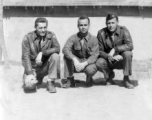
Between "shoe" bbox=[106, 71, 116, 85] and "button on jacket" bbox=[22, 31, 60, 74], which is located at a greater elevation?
"button on jacket" bbox=[22, 31, 60, 74]

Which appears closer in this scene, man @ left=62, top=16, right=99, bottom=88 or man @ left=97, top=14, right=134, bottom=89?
man @ left=62, top=16, right=99, bottom=88

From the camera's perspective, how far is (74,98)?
528cm

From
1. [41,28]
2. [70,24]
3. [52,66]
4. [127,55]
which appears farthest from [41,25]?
[70,24]

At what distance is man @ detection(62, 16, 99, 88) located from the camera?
18.5 ft

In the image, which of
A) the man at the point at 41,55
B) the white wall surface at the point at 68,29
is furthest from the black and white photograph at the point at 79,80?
the white wall surface at the point at 68,29

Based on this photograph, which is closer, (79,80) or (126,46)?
(126,46)

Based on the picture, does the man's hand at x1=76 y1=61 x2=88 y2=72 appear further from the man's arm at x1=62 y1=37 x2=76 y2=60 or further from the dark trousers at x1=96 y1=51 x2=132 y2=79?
the dark trousers at x1=96 y1=51 x2=132 y2=79

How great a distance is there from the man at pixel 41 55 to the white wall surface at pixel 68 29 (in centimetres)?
363

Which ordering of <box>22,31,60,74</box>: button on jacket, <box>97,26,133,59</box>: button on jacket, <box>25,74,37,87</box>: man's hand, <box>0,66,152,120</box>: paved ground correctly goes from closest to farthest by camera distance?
<box>0,66,152,120</box>: paved ground, <box>25,74,37,87</box>: man's hand, <box>22,31,60,74</box>: button on jacket, <box>97,26,133,59</box>: button on jacket

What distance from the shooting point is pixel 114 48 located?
19.1 feet

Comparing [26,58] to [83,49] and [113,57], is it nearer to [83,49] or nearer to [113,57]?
[83,49]

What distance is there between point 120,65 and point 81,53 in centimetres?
88

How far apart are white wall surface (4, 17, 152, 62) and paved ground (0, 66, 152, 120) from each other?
10.9 ft

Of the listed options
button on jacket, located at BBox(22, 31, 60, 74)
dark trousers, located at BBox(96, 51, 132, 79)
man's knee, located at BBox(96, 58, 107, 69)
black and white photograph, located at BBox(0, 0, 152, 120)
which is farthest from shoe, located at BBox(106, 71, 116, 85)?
button on jacket, located at BBox(22, 31, 60, 74)
